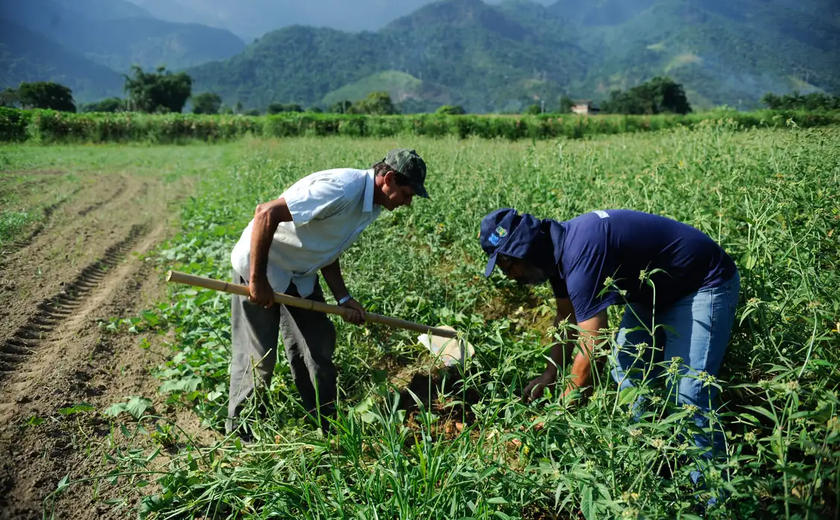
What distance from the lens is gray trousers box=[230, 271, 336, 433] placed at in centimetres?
286

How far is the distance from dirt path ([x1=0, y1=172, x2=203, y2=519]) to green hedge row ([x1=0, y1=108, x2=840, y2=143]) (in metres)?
18.5

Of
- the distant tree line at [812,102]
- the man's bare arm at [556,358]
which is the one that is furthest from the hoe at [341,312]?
the distant tree line at [812,102]

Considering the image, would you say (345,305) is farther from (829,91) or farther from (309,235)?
(829,91)

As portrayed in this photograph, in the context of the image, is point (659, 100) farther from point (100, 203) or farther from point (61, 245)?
point (61, 245)

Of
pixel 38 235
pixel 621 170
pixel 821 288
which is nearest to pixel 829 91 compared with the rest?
pixel 621 170

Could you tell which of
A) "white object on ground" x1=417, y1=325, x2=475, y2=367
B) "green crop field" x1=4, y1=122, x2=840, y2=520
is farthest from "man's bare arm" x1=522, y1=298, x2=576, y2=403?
"white object on ground" x1=417, y1=325, x2=475, y2=367

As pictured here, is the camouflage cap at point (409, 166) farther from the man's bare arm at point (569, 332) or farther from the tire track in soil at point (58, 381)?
the tire track in soil at point (58, 381)

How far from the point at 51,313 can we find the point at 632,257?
4810 mm

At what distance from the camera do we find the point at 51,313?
4.43 metres

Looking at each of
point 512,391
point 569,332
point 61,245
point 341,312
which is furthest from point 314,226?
point 61,245

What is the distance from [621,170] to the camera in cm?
618

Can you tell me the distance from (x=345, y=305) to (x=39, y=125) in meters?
27.9

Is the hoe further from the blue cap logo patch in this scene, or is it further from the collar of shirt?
the collar of shirt

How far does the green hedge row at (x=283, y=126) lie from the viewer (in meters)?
24.2
